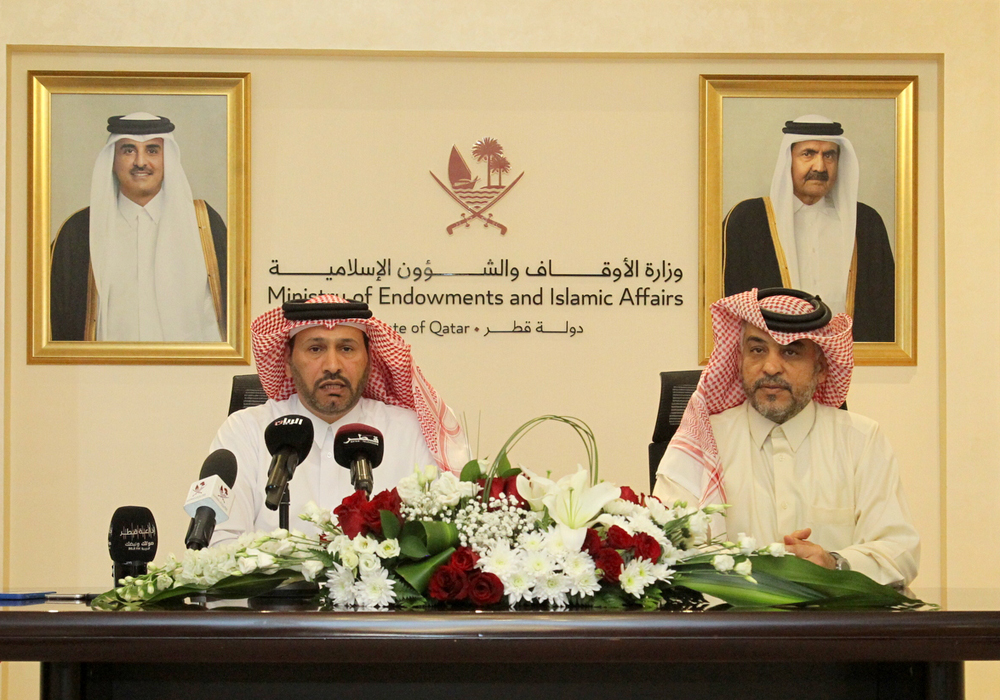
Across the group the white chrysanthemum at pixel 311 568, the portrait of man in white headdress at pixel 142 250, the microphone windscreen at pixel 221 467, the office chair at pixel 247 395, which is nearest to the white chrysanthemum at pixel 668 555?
the white chrysanthemum at pixel 311 568

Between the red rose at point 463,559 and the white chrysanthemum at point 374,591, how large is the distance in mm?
111

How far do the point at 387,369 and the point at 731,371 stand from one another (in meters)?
1.23

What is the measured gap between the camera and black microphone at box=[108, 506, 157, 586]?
2.32 metres

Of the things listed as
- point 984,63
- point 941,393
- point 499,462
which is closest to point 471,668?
point 499,462

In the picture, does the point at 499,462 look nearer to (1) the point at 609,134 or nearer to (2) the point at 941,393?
(1) the point at 609,134

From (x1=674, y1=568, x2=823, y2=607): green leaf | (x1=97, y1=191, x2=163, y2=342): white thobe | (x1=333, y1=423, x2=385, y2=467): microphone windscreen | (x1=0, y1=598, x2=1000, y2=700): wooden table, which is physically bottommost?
(x1=0, y1=598, x2=1000, y2=700): wooden table

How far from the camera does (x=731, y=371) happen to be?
324cm

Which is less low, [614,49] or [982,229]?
[614,49]

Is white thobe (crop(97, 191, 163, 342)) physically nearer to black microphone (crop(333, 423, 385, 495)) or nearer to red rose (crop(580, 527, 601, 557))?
black microphone (crop(333, 423, 385, 495))

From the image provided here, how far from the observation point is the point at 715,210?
13.9ft

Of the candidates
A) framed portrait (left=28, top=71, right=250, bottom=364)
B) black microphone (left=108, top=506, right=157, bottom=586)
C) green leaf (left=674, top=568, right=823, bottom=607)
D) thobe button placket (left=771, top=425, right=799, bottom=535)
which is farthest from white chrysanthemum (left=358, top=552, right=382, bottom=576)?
framed portrait (left=28, top=71, right=250, bottom=364)

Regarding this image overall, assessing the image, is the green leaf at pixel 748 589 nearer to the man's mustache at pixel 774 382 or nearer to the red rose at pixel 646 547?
the red rose at pixel 646 547

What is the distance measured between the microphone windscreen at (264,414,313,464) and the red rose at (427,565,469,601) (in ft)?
1.50

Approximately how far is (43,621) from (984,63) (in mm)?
4287
